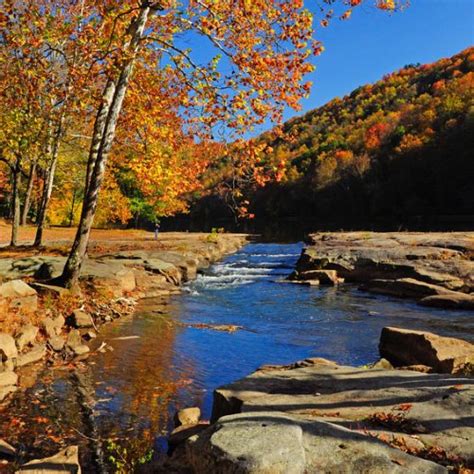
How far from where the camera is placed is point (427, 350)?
8.71 m

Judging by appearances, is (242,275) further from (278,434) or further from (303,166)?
(303,166)

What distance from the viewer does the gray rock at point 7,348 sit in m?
8.77

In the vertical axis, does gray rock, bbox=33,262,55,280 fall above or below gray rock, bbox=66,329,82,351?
above

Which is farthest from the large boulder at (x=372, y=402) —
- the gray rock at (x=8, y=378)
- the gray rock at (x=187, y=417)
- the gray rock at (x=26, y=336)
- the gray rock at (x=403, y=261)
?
the gray rock at (x=403, y=261)

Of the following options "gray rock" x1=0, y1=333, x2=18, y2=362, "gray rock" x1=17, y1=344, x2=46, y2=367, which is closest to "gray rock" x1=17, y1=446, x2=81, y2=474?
"gray rock" x1=0, y1=333, x2=18, y2=362

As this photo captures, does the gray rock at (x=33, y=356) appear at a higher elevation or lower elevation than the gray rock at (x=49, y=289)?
lower

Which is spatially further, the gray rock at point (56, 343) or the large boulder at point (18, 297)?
the large boulder at point (18, 297)

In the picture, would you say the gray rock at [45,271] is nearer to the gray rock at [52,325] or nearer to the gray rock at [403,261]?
the gray rock at [52,325]

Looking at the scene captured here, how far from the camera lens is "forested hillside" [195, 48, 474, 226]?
7100cm

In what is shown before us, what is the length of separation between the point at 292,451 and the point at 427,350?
5.93 metres

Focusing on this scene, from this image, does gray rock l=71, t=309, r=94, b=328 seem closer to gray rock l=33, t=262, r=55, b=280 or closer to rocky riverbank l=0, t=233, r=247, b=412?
rocky riverbank l=0, t=233, r=247, b=412

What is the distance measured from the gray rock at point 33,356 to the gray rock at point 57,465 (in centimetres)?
428

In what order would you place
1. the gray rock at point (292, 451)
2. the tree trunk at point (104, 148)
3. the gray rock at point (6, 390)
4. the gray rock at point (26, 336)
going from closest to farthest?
the gray rock at point (292, 451)
the gray rock at point (6, 390)
the gray rock at point (26, 336)
the tree trunk at point (104, 148)

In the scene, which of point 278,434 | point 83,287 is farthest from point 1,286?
point 278,434
